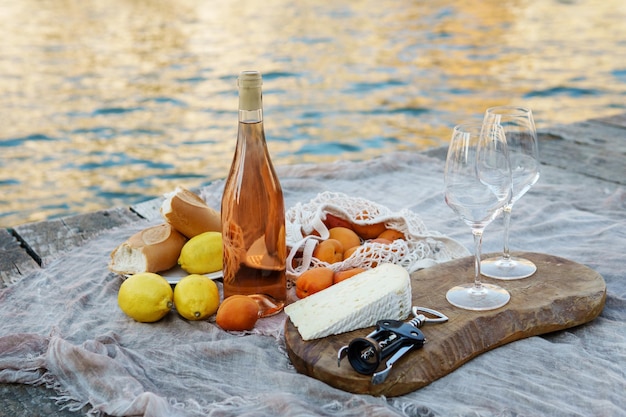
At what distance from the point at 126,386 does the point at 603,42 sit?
11130mm

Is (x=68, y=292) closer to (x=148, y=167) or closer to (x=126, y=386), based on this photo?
(x=126, y=386)

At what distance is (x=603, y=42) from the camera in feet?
37.3

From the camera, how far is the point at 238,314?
1.91 metres

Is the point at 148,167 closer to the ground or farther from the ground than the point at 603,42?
closer to the ground

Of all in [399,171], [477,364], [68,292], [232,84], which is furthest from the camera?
[232,84]

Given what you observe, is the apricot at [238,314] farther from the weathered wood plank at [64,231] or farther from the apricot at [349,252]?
the weathered wood plank at [64,231]

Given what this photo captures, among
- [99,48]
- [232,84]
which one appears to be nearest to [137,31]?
[99,48]

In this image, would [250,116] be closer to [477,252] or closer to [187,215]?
[187,215]

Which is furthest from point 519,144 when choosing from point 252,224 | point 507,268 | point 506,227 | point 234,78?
point 234,78

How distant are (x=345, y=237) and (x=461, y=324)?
60cm

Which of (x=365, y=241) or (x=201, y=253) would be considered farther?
(x=365, y=241)

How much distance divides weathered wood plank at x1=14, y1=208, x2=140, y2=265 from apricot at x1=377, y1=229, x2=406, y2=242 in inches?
40.6

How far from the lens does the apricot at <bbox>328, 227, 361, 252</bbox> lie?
2.28 m

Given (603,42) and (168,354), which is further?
(603,42)
